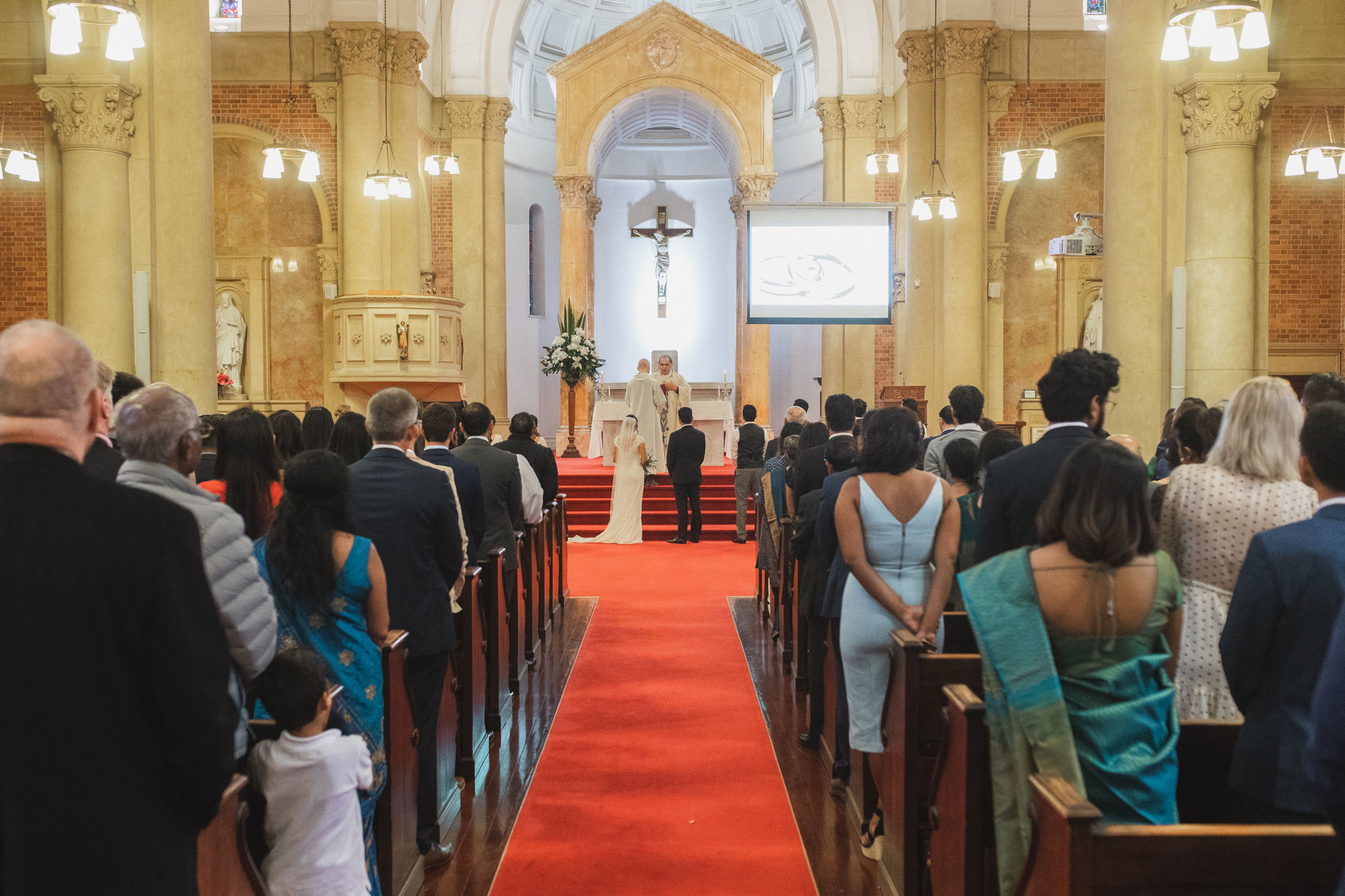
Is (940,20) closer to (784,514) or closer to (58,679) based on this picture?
(784,514)

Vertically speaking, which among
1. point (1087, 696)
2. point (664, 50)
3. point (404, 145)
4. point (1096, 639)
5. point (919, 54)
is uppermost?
point (664, 50)

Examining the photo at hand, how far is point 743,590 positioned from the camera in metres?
10.2

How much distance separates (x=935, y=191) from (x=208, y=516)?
533 inches

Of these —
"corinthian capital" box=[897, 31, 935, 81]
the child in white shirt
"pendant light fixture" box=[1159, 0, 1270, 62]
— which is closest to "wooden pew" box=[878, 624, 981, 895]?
the child in white shirt

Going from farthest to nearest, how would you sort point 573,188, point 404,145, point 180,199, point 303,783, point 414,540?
point 573,188
point 404,145
point 180,199
point 414,540
point 303,783

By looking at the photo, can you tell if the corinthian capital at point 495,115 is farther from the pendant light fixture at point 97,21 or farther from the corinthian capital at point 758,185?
the pendant light fixture at point 97,21

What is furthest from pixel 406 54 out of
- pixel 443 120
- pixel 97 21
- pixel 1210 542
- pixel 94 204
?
pixel 1210 542

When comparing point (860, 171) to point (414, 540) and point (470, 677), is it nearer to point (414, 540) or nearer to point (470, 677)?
point (470, 677)


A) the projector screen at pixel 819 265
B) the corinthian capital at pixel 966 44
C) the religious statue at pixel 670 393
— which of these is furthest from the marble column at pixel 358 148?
the corinthian capital at pixel 966 44

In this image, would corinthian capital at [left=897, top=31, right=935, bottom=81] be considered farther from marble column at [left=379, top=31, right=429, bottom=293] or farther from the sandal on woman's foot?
the sandal on woman's foot

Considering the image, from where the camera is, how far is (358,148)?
14984 millimetres

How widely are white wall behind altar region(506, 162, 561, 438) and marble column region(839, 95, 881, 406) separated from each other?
802cm

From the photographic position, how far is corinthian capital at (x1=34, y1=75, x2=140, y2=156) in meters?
8.99

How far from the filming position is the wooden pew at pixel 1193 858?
6.93 ft
